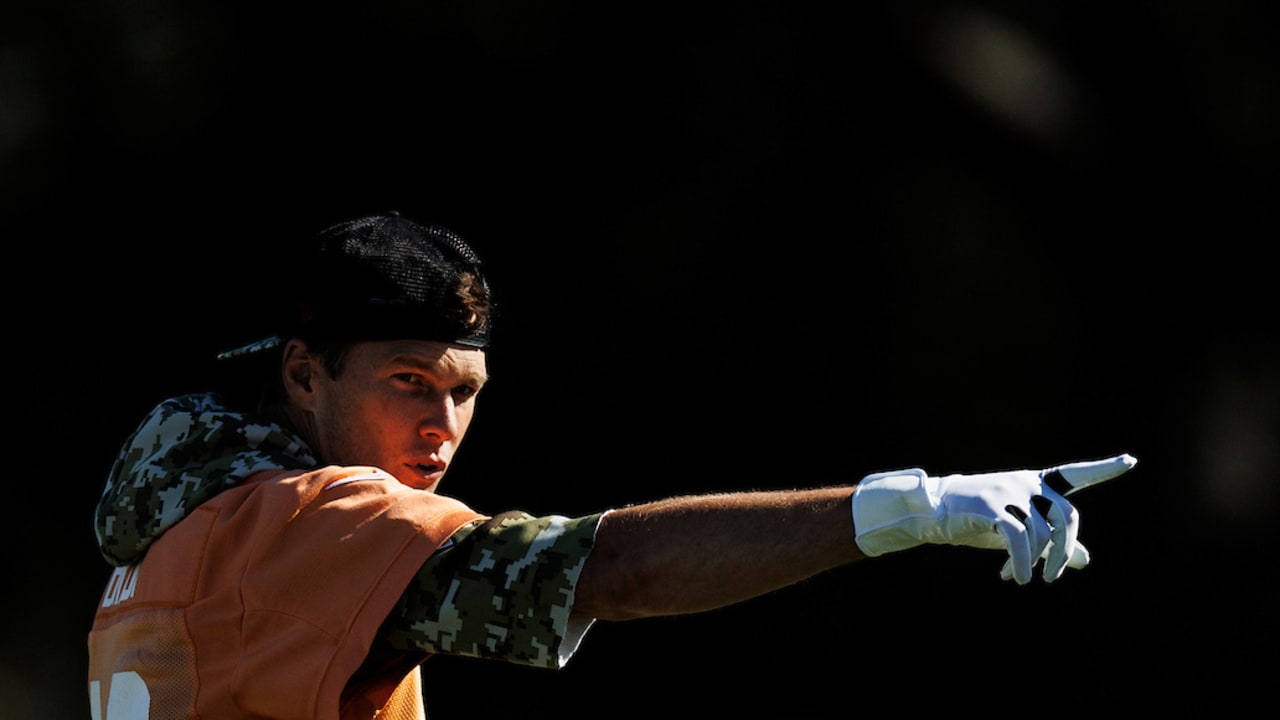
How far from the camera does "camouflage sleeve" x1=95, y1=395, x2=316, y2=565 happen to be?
1.81 meters

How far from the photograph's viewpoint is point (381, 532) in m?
1.60

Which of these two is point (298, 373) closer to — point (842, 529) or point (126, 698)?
point (126, 698)

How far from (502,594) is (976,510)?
1.64 feet

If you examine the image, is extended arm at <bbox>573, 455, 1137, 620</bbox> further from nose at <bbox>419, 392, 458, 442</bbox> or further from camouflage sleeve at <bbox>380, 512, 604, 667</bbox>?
nose at <bbox>419, 392, 458, 442</bbox>

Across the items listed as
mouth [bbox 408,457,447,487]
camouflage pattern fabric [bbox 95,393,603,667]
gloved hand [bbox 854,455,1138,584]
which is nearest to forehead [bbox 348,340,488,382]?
mouth [bbox 408,457,447,487]

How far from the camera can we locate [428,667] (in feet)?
14.6

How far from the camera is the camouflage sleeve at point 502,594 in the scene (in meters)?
1.54

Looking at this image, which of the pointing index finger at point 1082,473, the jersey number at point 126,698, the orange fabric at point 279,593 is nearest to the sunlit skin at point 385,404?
the orange fabric at point 279,593

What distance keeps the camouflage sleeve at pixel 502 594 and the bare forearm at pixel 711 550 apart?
3 centimetres

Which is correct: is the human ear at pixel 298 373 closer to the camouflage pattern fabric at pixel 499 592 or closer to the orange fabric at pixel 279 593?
the orange fabric at pixel 279 593

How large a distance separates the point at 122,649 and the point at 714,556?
0.81 metres

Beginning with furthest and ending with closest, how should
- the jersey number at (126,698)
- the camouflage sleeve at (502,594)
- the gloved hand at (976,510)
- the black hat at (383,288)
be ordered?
the black hat at (383,288) → the jersey number at (126,698) → the camouflage sleeve at (502,594) → the gloved hand at (976,510)

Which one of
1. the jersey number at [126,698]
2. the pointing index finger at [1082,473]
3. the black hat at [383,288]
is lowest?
the jersey number at [126,698]

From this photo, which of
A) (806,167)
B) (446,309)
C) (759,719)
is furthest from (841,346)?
(446,309)
